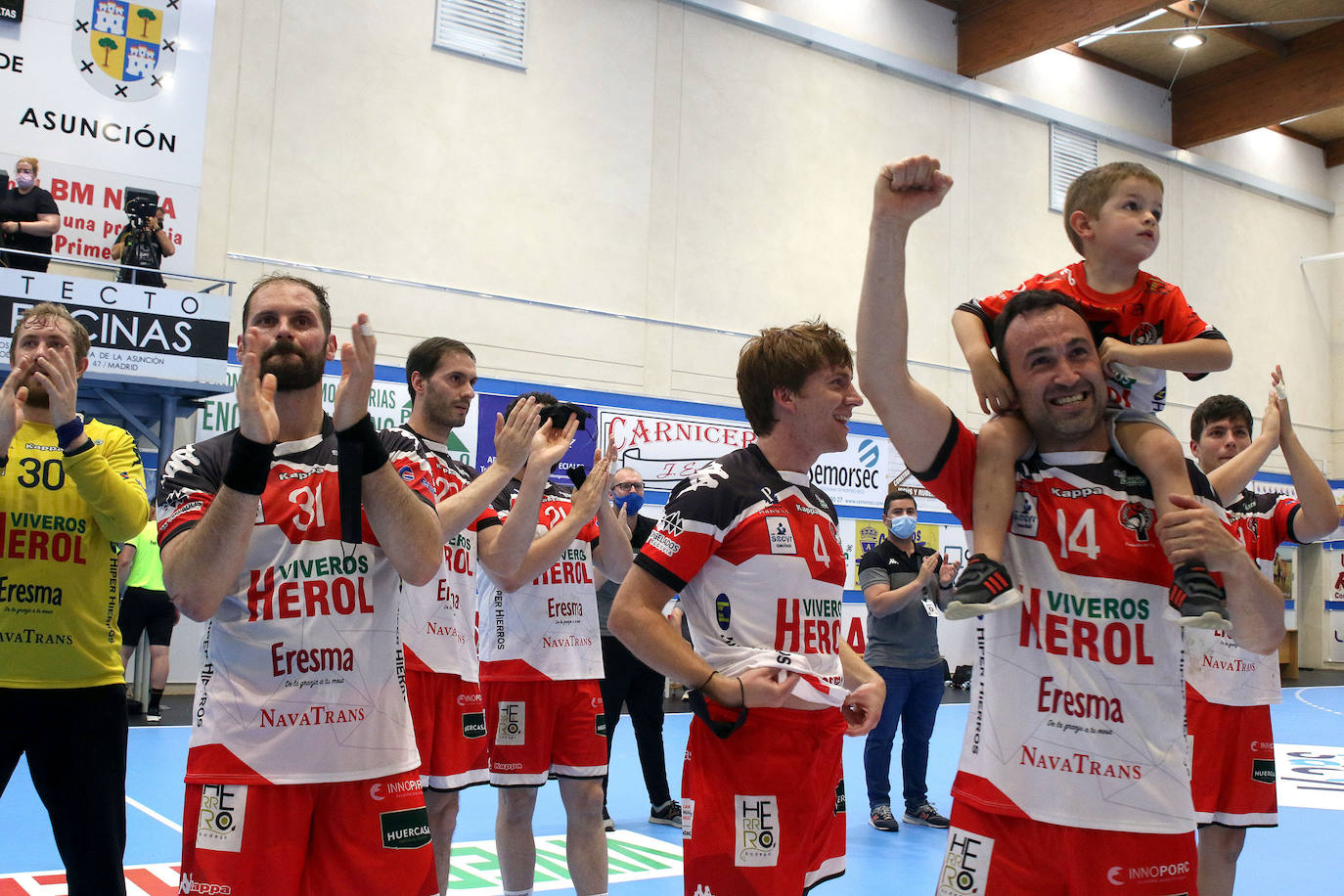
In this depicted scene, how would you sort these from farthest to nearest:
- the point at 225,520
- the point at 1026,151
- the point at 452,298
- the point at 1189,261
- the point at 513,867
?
the point at 1189,261 < the point at 1026,151 < the point at 452,298 < the point at 513,867 < the point at 225,520

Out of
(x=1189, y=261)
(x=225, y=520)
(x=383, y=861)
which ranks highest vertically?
(x=1189, y=261)

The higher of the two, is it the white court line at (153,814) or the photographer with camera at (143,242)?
the photographer with camera at (143,242)

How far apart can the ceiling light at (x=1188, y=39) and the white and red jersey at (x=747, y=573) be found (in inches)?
720

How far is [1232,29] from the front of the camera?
1820cm

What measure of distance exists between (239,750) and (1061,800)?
187 cm

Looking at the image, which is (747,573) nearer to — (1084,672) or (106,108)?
(1084,672)

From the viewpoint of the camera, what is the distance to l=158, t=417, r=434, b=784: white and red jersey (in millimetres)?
2607

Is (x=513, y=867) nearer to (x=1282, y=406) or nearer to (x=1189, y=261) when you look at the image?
(x=1282, y=406)

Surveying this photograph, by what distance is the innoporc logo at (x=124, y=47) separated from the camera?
11.3 meters

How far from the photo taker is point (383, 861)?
2.59 meters

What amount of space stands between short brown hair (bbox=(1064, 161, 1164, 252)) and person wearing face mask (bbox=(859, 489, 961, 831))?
13.1 ft

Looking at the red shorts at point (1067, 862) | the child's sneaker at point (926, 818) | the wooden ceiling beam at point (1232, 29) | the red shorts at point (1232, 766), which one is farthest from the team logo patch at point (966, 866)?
the wooden ceiling beam at point (1232, 29)

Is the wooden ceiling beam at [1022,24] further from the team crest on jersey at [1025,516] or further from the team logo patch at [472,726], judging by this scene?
the team crest on jersey at [1025,516]

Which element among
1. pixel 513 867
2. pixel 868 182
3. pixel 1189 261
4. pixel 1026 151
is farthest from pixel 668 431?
pixel 1189 261
